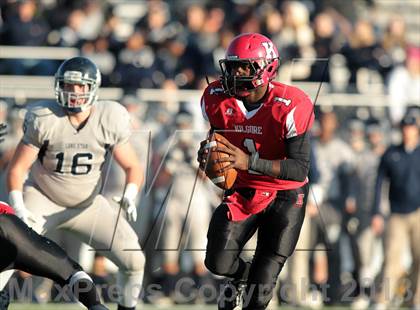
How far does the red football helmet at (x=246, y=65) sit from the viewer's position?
20.4 feet

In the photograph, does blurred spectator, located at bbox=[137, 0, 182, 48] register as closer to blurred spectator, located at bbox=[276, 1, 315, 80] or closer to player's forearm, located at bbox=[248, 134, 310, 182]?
blurred spectator, located at bbox=[276, 1, 315, 80]

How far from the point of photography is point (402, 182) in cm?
1002

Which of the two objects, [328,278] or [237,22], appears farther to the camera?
[237,22]

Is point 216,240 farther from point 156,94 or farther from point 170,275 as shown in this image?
point 156,94

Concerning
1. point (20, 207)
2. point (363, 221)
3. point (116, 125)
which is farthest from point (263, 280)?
point (363, 221)

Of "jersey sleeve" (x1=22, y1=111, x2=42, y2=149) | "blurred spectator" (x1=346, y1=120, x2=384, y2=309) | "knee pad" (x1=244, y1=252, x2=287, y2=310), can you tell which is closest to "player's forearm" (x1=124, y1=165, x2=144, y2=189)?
"jersey sleeve" (x1=22, y1=111, x2=42, y2=149)

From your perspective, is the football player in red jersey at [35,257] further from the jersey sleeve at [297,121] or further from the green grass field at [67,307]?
the green grass field at [67,307]

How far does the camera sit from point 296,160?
6.14m

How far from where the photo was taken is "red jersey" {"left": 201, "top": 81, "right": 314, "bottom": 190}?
6.18 meters

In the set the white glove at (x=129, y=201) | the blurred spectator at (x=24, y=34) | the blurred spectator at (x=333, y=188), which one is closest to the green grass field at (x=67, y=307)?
the blurred spectator at (x=333, y=188)

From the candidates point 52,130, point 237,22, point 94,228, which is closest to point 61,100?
point 52,130

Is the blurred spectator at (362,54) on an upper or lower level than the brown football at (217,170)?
upper

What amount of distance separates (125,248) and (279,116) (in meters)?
1.63

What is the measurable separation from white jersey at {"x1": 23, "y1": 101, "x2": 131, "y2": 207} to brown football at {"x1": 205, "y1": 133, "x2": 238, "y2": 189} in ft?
4.15
